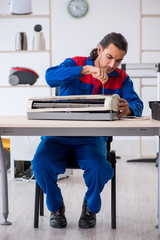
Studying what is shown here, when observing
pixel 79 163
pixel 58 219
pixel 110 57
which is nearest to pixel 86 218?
pixel 58 219

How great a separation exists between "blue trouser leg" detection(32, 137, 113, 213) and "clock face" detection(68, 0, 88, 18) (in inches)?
155

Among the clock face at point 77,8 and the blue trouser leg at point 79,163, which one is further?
the clock face at point 77,8

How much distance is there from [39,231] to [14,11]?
91.8 inches

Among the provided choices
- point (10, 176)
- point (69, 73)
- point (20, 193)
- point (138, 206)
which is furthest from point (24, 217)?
point (10, 176)

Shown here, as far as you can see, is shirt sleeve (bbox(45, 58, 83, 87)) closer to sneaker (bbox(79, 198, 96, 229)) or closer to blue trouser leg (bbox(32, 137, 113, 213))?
blue trouser leg (bbox(32, 137, 113, 213))

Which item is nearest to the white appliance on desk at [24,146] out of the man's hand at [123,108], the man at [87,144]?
the man at [87,144]

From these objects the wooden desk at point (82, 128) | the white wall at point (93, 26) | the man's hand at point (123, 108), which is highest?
the white wall at point (93, 26)

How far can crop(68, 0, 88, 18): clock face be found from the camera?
555 cm

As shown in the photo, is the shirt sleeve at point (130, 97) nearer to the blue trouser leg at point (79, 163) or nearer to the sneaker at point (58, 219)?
the blue trouser leg at point (79, 163)

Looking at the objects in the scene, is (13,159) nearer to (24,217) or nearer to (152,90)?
(24,217)

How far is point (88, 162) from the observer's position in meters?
1.91

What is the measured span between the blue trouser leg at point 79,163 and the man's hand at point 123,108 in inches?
8.3

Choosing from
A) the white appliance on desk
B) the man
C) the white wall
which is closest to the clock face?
the white wall

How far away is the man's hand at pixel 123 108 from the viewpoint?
189 cm
